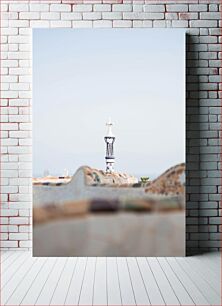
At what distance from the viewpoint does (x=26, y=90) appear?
5520 mm

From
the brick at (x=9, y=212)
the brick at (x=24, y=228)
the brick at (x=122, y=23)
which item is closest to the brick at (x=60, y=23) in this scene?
the brick at (x=122, y=23)

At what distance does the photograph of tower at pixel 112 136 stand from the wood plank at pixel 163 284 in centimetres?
31

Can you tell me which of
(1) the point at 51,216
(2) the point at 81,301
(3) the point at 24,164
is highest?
(3) the point at 24,164

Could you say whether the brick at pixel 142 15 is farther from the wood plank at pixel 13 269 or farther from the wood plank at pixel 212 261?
the wood plank at pixel 13 269

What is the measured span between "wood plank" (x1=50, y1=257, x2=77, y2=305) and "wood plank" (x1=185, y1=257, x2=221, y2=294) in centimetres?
92

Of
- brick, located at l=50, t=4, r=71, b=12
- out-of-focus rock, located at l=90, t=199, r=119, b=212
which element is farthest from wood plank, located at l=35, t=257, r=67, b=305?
brick, located at l=50, t=4, r=71, b=12

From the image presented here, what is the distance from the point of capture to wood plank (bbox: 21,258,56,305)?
3.91 m

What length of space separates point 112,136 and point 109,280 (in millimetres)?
1431

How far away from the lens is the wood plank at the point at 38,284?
12.8 ft

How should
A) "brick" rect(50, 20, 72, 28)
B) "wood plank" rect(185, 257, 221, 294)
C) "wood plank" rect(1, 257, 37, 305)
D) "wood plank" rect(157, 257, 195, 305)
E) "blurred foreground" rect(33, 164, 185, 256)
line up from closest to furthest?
1. "wood plank" rect(157, 257, 195, 305)
2. "wood plank" rect(1, 257, 37, 305)
3. "wood plank" rect(185, 257, 221, 294)
4. "blurred foreground" rect(33, 164, 185, 256)
5. "brick" rect(50, 20, 72, 28)

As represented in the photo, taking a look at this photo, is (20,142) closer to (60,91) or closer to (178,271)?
(60,91)

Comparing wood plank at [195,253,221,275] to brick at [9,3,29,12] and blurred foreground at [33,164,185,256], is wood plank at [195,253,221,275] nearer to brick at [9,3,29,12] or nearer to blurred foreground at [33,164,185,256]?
blurred foreground at [33,164,185,256]

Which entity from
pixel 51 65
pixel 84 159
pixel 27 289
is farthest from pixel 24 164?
pixel 27 289

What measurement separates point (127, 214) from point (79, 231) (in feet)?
1.36
